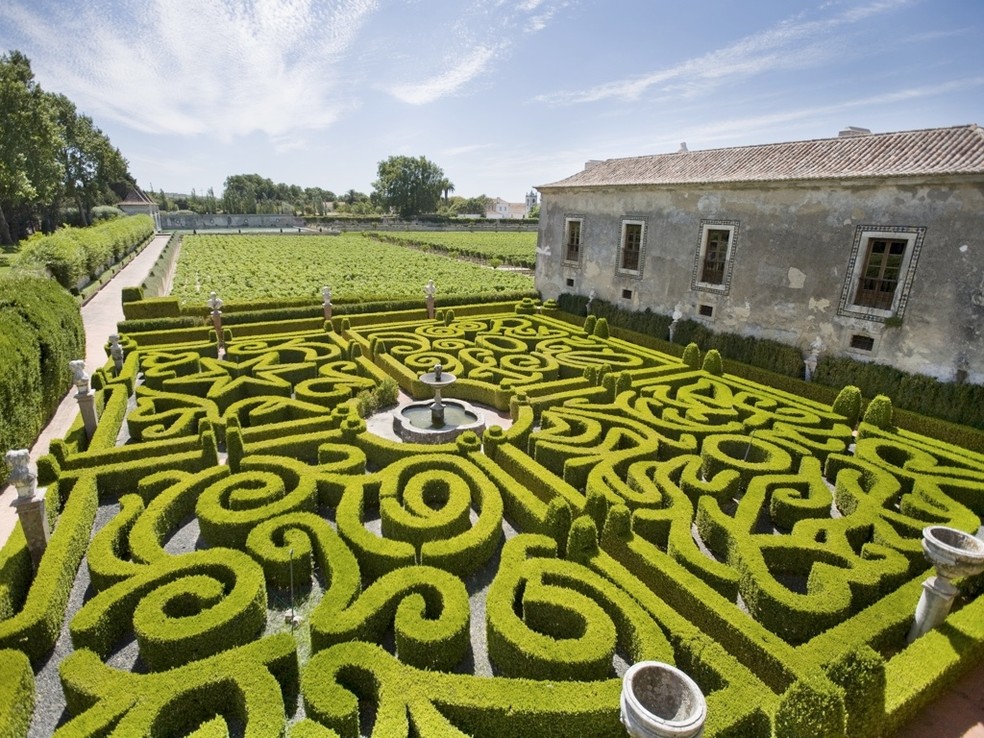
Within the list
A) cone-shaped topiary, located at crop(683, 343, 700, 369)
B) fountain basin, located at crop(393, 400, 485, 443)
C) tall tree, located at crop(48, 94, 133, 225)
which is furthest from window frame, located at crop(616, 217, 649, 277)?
tall tree, located at crop(48, 94, 133, 225)

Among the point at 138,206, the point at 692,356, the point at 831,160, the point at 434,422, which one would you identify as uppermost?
the point at 831,160

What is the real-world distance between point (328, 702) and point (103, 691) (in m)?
1.96

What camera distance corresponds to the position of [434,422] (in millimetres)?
11383

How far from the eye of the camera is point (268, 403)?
11.0m

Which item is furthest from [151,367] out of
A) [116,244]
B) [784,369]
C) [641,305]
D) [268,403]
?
[116,244]

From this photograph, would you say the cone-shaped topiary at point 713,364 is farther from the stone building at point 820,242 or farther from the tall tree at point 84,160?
the tall tree at point 84,160

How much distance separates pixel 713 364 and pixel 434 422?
26.4 ft

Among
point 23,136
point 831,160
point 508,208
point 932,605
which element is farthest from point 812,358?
point 508,208

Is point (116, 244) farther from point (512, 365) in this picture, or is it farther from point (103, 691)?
point (103, 691)

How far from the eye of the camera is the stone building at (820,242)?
1181 centimetres

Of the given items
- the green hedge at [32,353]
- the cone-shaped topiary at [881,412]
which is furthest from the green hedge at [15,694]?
the cone-shaped topiary at [881,412]

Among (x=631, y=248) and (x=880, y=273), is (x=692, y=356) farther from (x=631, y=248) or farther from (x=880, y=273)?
(x=631, y=248)

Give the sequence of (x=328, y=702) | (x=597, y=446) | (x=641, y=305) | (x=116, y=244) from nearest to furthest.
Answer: (x=328, y=702) < (x=597, y=446) < (x=641, y=305) < (x=116, y=244)

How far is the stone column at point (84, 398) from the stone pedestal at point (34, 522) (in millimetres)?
3890
